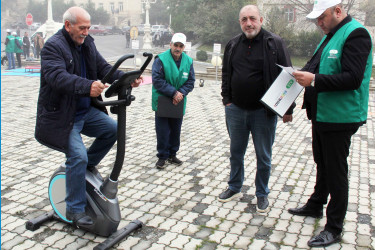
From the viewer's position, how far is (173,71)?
507 centimetres

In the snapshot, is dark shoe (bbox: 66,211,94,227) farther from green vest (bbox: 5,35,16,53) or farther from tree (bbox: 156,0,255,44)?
tree (bbox: 156,0,255,44)

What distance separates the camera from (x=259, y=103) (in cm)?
374

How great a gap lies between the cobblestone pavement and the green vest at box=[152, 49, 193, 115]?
1093mm

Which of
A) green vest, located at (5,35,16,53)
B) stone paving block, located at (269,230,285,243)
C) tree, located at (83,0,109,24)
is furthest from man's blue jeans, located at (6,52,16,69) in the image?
tree, located at (83,0,109,24)

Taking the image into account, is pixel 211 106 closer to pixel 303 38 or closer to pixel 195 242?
pixel 195 242

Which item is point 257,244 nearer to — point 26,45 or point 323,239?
point 323,239

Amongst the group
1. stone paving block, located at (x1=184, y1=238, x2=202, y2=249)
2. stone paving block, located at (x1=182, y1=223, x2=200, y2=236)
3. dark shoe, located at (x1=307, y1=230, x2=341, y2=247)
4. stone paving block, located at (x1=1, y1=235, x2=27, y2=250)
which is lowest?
stone paving block, located at (x1=1, y1=235, x2=27, y2=250)

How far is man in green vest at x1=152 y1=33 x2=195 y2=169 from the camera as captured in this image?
504 centimetres

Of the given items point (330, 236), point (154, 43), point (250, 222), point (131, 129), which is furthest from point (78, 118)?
point (154, 43)

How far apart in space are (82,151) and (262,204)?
193 cm

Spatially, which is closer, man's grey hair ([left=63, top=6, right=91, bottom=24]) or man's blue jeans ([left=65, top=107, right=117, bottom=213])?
man's grey hair ([left=63, top=6, right=91, bottom=24])

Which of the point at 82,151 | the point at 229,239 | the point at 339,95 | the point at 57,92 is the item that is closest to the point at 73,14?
the point at 57,92

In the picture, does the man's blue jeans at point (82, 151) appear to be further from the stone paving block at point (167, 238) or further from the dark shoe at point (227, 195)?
the dark shoe at point (227, 195)

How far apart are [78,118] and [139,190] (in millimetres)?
1493
